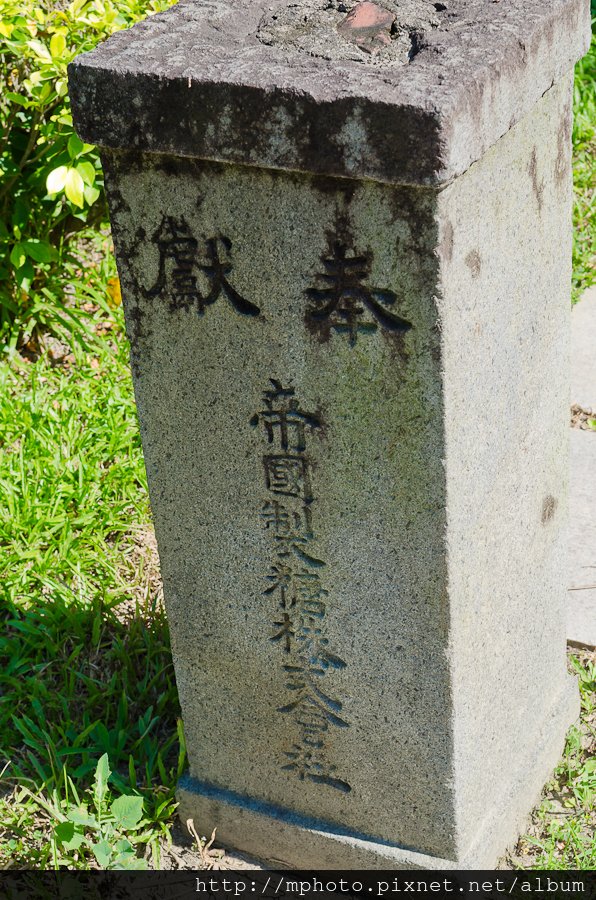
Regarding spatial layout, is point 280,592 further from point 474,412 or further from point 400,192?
point 400,192

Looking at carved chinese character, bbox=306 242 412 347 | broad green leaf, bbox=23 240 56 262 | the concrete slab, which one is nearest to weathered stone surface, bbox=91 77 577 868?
carved chinese character, bbox=306 242 412 347

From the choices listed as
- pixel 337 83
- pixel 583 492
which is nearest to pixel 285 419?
pixel 337 83

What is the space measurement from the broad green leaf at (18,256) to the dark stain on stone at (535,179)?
85.6 inches

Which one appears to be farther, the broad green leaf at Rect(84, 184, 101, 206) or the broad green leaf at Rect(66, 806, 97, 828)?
the broad green leaf at Rect(84, 184, 101, 206)

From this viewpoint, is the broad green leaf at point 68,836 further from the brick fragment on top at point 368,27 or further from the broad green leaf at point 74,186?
the broad green leaf at point 74,186

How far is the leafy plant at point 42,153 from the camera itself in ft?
10.9

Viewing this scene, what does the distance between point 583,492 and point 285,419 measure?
1677 mm

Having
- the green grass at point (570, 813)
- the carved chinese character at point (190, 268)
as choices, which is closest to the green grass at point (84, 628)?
the green grass at point (570, 813)

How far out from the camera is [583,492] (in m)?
3.27

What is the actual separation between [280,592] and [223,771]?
1.67 ft

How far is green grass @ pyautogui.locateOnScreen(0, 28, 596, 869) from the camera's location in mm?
2408

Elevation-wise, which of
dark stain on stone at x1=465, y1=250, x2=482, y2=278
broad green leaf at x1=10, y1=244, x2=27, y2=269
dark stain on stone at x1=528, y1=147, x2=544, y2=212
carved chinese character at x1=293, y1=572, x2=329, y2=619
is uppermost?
dark stain on stone at x1=528, y1=147, x2=544, y2=212

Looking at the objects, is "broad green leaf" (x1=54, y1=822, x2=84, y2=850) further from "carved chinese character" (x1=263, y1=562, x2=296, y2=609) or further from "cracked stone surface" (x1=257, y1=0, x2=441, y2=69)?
→ "cracked stone surface" (x1=257, y1=0, x2=441, y2=69)

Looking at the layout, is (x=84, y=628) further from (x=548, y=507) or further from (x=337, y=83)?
(x=337, y=83)
